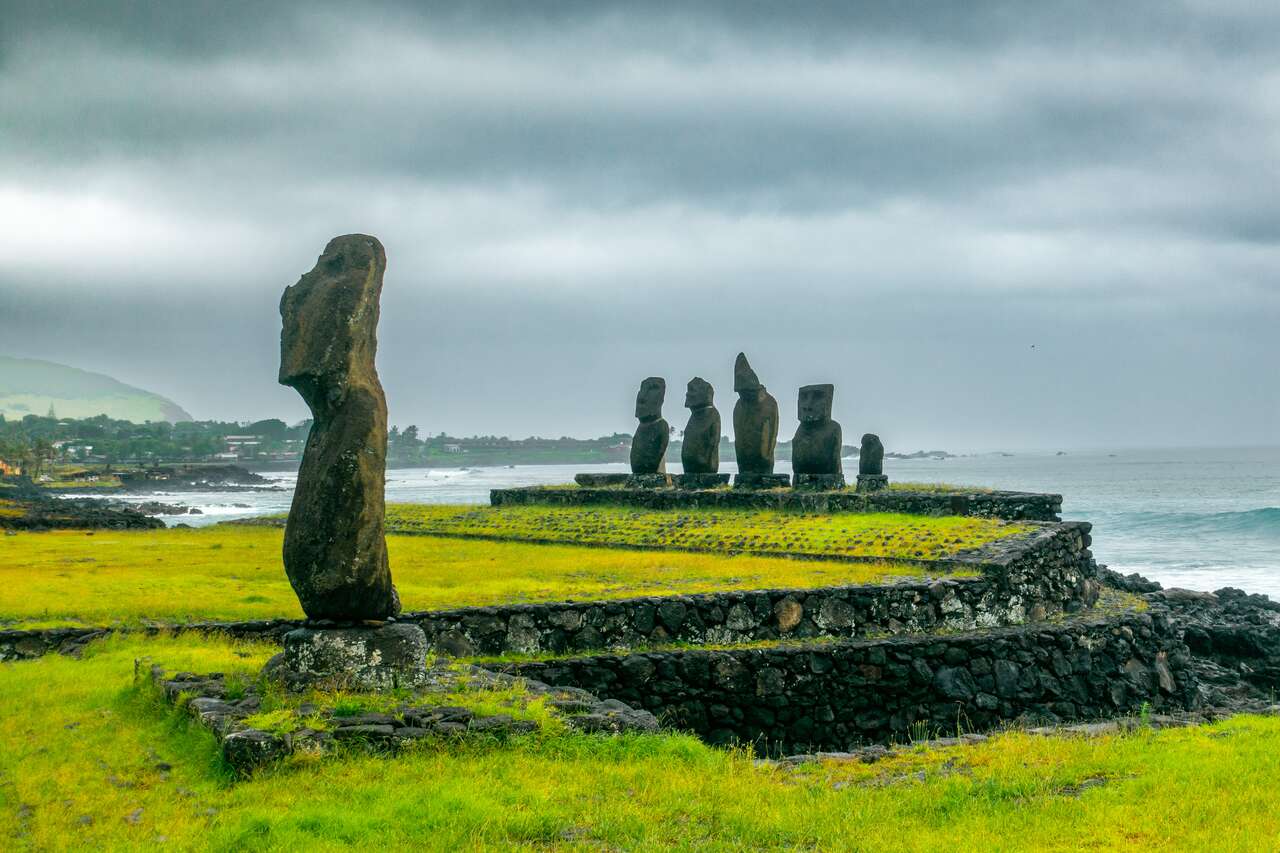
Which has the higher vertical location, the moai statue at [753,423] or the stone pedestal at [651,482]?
the moai statue at [753,423]

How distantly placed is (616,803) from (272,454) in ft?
656

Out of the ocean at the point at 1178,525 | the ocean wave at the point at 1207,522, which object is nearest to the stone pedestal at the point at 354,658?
the ocean at the point at 1178,525

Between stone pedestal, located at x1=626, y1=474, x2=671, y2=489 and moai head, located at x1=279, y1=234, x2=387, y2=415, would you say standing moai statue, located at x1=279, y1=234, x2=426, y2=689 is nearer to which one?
moai head, located at x1=279, y1=234, x2=387, y2=415

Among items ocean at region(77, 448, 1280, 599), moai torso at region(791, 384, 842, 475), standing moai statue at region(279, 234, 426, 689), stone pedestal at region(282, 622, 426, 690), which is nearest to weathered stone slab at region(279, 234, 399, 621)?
standing moai statue at region(279, 234, 426, 689)

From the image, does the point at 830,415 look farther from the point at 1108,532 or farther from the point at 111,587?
the point at 1108,532

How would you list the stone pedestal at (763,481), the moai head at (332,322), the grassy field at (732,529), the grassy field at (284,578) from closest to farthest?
the moai head at (332,322)
the grassy field at (284,578)
the grassy field at (732,529)
the stone pedestal at (763,481)

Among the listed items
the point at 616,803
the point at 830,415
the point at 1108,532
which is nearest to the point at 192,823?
the point at 616,803

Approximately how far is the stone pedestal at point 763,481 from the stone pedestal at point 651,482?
7.58 feet

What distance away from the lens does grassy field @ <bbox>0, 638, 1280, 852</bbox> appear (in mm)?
6414

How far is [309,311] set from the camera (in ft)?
33.1

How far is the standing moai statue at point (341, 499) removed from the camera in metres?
9.62

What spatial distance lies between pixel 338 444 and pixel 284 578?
9812 mm

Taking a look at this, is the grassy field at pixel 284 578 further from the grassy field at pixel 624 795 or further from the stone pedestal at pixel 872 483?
the stone pedestal at pixel 872 483

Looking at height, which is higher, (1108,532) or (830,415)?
(830,415)
